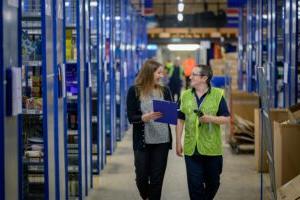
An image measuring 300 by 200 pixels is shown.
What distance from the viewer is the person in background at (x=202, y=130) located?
539cm

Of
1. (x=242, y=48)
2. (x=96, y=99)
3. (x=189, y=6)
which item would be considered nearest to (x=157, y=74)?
(x=96, y=99)

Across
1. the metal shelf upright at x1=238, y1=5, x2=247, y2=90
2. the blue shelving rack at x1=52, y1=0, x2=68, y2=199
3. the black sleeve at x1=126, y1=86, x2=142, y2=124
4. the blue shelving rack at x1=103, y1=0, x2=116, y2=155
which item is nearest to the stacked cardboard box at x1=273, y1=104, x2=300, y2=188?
the black sleeve at x1=126, y1=86, x2=142, y2=124

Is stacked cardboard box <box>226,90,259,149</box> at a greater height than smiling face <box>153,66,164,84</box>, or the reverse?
smiling face <box>153,66,164,84</box>

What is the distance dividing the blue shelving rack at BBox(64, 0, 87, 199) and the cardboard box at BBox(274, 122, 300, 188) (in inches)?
88.8

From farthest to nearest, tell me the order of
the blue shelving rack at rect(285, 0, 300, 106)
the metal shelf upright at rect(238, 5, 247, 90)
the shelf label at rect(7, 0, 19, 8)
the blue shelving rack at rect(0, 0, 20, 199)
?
the metal shelf upright at rect(238, 5, 247, 90), the blue shelving rack at rect(285, 0, 300, 106), the shelf label at rect(7, 0, 19, 8), the blue shelving rack at rect(0, 0, 20, 199)

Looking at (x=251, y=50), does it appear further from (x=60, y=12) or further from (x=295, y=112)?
(x=60, y=12)

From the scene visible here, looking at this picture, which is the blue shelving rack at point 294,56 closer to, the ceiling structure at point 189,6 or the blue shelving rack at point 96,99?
the blue shelving rack at point 96,99

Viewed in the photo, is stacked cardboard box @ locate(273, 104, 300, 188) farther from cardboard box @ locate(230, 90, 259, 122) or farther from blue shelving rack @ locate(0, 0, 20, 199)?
cardboard box @ locate(230, 90, 259, 122)

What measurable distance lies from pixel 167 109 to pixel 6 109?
2.00 meters

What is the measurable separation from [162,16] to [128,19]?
1427cm

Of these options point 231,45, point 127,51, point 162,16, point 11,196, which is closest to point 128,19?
point 127,51

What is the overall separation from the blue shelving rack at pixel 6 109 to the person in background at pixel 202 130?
194 cm

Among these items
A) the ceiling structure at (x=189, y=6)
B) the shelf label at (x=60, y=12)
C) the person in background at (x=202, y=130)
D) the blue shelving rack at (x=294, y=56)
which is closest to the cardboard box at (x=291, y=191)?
the person in background at (x=202, y=130)

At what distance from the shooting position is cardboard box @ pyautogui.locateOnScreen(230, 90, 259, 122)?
10.8 m
